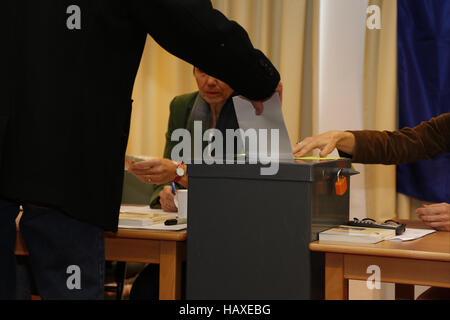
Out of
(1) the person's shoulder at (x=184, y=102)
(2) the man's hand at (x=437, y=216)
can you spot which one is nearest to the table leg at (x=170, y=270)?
(2) the man's hand at (x=437, y=216)

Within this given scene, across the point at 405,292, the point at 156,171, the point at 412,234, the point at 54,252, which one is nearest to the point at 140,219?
the point at 156,171

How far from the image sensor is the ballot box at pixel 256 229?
157cm

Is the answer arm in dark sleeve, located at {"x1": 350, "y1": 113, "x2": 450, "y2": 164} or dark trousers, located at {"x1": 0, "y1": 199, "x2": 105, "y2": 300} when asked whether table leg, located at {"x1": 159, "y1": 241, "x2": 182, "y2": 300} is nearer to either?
dark trousers, located at {"x1": 0, "y1": 199, "x2": 105, "y2": 300}

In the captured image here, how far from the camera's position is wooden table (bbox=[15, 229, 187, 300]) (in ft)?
6.01

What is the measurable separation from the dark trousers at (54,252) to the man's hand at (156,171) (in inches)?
37.2

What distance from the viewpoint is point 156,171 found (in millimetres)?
2311

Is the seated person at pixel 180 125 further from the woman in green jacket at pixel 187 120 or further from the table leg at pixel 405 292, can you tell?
the table leg at pixel 405 292

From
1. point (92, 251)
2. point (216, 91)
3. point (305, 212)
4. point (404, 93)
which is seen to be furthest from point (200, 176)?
point (404, 93)

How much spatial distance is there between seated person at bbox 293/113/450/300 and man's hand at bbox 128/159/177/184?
1.97 feet

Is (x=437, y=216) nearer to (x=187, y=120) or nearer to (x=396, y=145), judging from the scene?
(x=396, y=145)

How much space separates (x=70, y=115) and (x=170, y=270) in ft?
2.46

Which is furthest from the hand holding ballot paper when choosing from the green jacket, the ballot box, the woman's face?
the green jacket

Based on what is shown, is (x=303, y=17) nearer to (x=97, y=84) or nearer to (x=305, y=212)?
(x=305, y=212)

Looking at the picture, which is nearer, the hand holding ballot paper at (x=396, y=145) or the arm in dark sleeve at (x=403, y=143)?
the hand holding ballot paper at (x=396, y=145)
